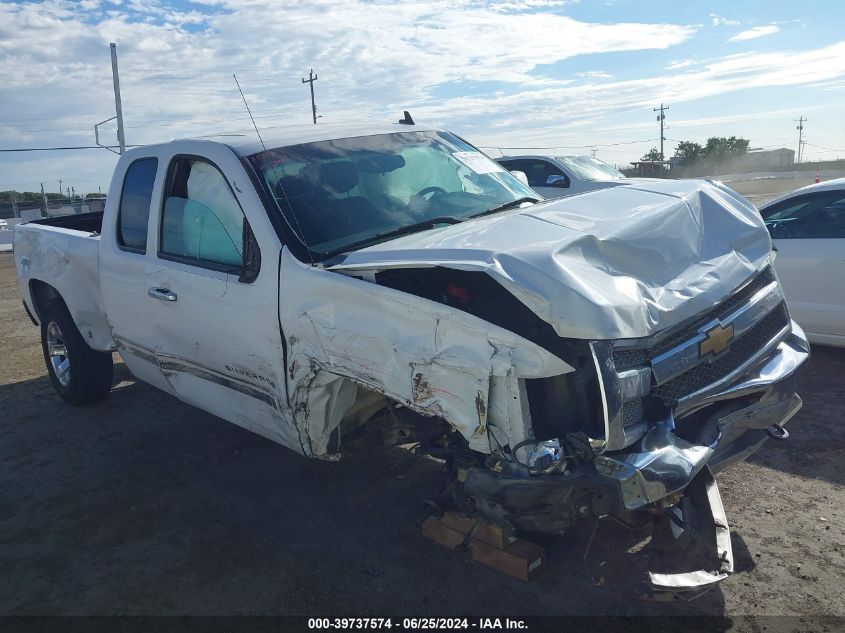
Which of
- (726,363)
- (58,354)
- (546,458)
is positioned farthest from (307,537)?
(58,354)

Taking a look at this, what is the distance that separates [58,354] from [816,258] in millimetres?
6305

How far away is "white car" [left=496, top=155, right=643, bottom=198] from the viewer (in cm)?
1164

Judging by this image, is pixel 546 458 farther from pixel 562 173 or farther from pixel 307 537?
pixel 562 173

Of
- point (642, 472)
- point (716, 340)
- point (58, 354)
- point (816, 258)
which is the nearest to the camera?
point (642, 472)

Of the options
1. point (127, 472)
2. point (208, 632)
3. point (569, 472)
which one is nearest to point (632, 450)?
point (569, 472)

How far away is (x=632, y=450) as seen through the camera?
2.78m

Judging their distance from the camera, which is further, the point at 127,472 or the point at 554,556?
the point at 127,472

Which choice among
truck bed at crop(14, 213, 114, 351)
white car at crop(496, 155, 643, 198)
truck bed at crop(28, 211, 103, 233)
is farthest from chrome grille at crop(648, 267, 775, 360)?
white car at crop(496, 155, 643, 198)

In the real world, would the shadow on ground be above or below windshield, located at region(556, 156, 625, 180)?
below

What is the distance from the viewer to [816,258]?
5.80 meters

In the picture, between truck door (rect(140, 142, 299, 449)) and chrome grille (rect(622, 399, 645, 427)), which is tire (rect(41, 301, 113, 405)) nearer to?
truck door (rect(140, 142, 299, 449))

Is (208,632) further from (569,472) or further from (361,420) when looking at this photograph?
(569,472)

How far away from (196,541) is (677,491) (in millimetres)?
2464

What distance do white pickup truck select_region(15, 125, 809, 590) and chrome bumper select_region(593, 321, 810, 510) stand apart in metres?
0.01
